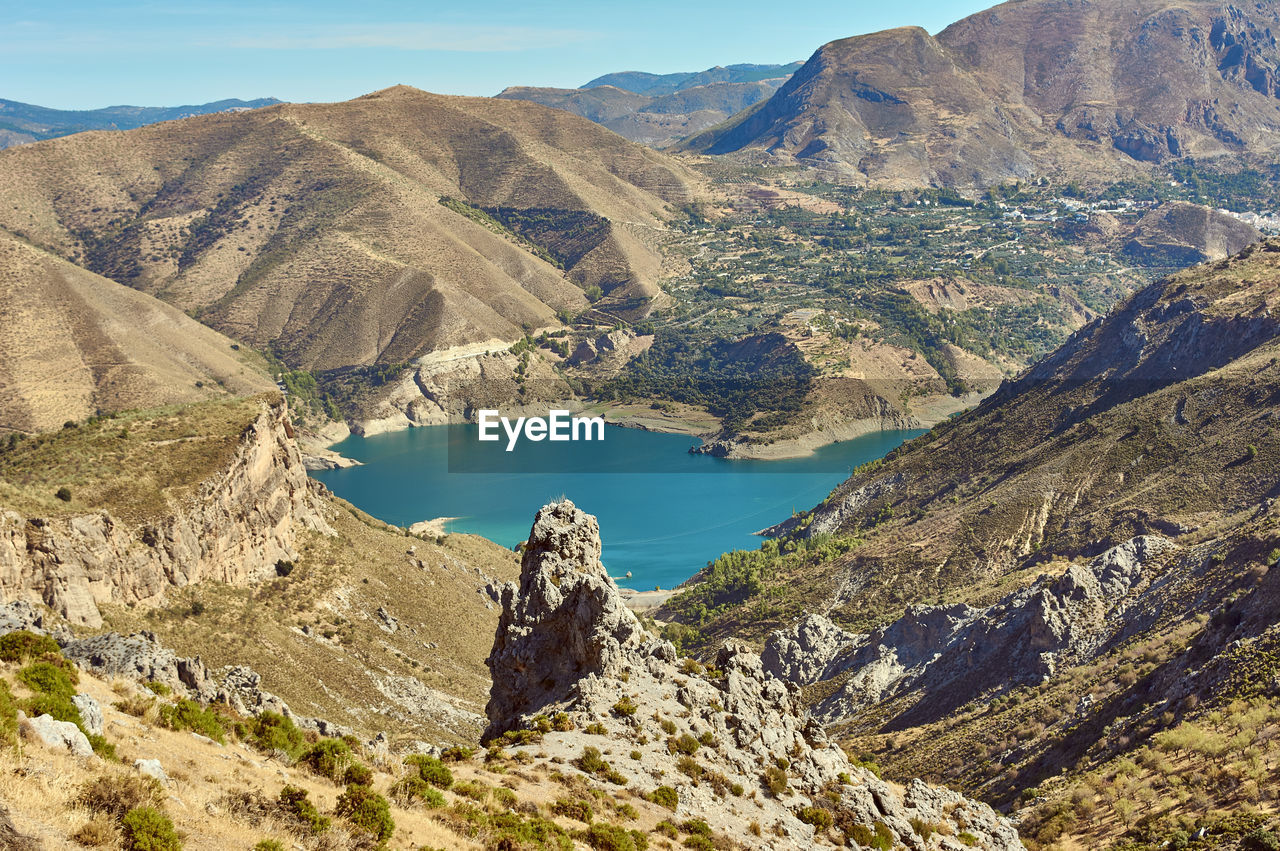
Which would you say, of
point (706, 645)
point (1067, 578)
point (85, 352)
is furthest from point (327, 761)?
A: point (85, 352)

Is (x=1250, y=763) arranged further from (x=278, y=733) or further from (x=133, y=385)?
(x=133, y=385)

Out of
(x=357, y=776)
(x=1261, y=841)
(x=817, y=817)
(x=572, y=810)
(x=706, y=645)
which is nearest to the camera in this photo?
(x=357, y=776)

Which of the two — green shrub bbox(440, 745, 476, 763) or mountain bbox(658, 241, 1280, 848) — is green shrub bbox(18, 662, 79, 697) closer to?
green shrub bbox(440, 745, 476, 763)

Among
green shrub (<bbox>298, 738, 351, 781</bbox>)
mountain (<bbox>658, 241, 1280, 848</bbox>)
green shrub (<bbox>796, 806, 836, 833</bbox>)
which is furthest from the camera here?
mountain (<bbox>658, 241, 1280, 848</bbox>)

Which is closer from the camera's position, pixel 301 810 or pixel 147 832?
pixel 147 832

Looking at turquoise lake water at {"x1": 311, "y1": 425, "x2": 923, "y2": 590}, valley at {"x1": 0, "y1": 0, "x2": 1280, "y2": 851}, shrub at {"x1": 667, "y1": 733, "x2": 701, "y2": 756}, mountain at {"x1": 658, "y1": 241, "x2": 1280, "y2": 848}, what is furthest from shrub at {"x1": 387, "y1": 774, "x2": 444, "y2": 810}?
turquoise lake water at {"x1": 311, "y1": 425, "x2": 923, "y2": 590}

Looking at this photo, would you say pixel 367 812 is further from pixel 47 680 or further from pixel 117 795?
pixel 47 680
